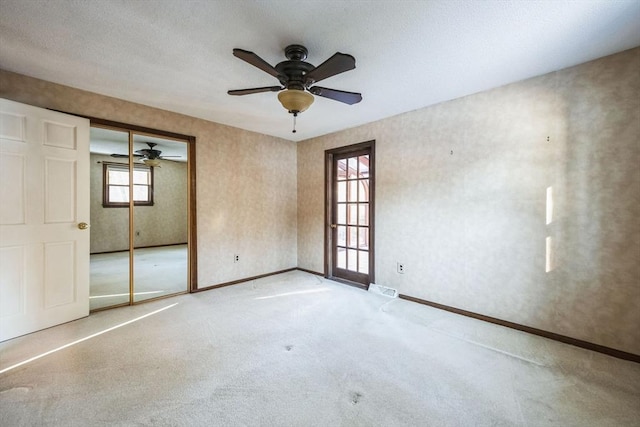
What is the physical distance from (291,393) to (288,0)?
8.21ft

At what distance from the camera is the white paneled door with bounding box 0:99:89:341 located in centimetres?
244

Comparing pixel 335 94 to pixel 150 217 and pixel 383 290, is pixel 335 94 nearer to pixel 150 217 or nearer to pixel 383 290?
pixel 383 290

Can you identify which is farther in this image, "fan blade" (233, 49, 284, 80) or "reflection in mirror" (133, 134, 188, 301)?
"reflection in mirror" (133, 134, 188, 301)

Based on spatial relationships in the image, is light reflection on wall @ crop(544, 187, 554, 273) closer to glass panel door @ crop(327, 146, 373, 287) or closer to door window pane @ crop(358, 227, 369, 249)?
glass panel door @ crop(327, 146, 373, 287)

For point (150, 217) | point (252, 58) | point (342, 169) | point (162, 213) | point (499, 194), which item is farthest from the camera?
point (162, 213)

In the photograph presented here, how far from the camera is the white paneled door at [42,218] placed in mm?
2436

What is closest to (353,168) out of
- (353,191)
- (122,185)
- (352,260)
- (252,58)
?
(353,191)

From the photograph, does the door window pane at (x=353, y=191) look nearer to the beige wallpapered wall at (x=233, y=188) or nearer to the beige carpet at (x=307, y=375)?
the beige wallpapered wall at (x=233, y=188)

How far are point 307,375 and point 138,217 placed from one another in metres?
5.95

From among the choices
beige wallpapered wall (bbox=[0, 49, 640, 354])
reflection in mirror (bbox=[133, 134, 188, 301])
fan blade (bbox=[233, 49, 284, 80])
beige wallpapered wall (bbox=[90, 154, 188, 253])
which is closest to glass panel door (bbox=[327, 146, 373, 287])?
beige wallpapered wall (bbox=[0, 49, 640, 354])

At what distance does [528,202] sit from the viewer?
105 inches

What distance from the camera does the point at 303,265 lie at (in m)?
5.08

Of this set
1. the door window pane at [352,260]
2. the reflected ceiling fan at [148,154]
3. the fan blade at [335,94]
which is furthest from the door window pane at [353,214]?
the reflected ceiling fan at [148,154]

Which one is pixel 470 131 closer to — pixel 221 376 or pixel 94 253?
pixel 221 376
